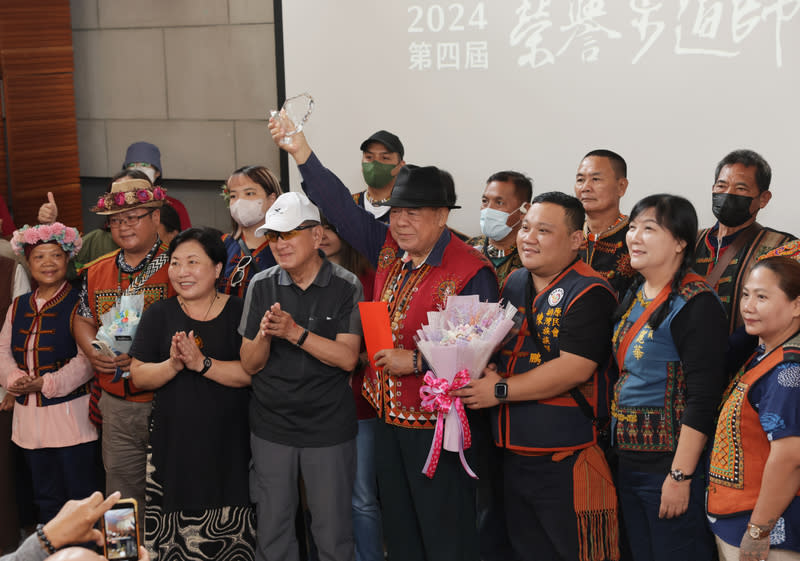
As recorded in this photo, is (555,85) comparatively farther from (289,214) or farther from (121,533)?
(121,533)

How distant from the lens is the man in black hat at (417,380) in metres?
2.87

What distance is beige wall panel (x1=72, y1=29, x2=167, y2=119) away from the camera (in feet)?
18.7

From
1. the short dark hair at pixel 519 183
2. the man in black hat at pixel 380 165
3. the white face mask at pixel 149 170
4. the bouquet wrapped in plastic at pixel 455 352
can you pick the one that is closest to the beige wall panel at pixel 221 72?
the white face mask at pixel 149 170

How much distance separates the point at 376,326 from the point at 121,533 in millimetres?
1235

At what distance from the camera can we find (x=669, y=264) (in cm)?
255

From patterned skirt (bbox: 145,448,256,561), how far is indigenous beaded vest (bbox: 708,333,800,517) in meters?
1.90

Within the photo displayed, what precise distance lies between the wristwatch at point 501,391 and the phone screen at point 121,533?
134cm

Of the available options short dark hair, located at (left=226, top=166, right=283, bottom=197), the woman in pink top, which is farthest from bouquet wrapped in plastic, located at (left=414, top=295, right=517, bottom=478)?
the woman in pink top

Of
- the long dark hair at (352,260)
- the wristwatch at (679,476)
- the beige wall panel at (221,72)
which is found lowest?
the wristwatch at (679,476)

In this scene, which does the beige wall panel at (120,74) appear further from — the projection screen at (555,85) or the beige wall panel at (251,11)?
the projection screen at (555,85)

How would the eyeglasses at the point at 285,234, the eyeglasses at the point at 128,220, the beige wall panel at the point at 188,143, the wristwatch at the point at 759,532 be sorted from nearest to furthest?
1. the wristwatch at the point at 759,532
2. the eyeglasses at the point at 285,234
3. the eyeglasses at the point at 128,220
4. the beige wall panel at the point at 188,143

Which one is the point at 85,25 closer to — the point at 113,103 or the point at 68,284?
the point at 113,103

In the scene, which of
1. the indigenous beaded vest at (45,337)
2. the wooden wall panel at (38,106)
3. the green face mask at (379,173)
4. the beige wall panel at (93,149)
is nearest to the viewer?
the indigenous beaded vest at (45,337)

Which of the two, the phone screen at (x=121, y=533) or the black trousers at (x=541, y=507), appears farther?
the black trousers at (x=541, y=507)
